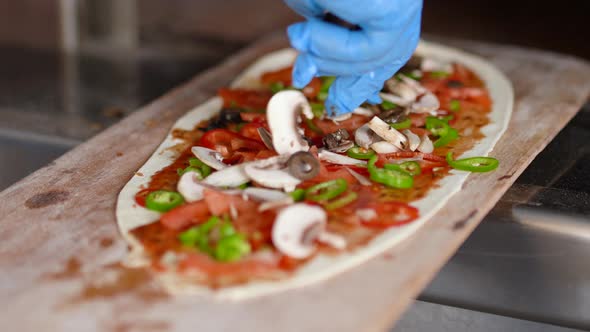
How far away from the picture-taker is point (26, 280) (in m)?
2.16

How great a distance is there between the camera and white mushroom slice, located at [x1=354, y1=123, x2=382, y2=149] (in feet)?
9.50

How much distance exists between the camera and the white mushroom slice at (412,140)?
2.89 meters

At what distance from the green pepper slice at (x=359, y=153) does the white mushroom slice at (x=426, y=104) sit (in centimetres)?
49

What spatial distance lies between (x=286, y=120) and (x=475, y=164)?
71 centimetres

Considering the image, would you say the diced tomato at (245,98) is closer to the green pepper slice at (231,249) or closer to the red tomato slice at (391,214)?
the red tomato slice at (391,214)

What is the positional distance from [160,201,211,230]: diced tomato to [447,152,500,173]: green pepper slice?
3.10 ft

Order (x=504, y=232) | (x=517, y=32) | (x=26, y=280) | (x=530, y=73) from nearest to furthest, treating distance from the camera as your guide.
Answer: (x=26, y=280), (x=504, y=232), (x=530, y=73), (x=517, y=32)

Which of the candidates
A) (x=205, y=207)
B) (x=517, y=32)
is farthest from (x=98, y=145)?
(x=517, y=32)

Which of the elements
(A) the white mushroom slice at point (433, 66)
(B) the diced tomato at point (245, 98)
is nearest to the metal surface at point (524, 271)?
(B) the diced tomato at point (245, 98)

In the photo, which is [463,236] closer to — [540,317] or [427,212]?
[427,212]

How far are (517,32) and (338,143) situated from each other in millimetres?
3609

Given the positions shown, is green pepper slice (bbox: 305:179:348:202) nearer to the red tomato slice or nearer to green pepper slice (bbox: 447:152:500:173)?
the red tomato slice

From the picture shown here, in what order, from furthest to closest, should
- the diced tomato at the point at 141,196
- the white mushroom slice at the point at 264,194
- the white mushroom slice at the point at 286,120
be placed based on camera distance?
the white mushroom slice at the point at 286,120
the diced tomato at the point at 141,196
the white mushroom slice at the point at 264,194

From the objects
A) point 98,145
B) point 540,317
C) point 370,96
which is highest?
point 370,96
